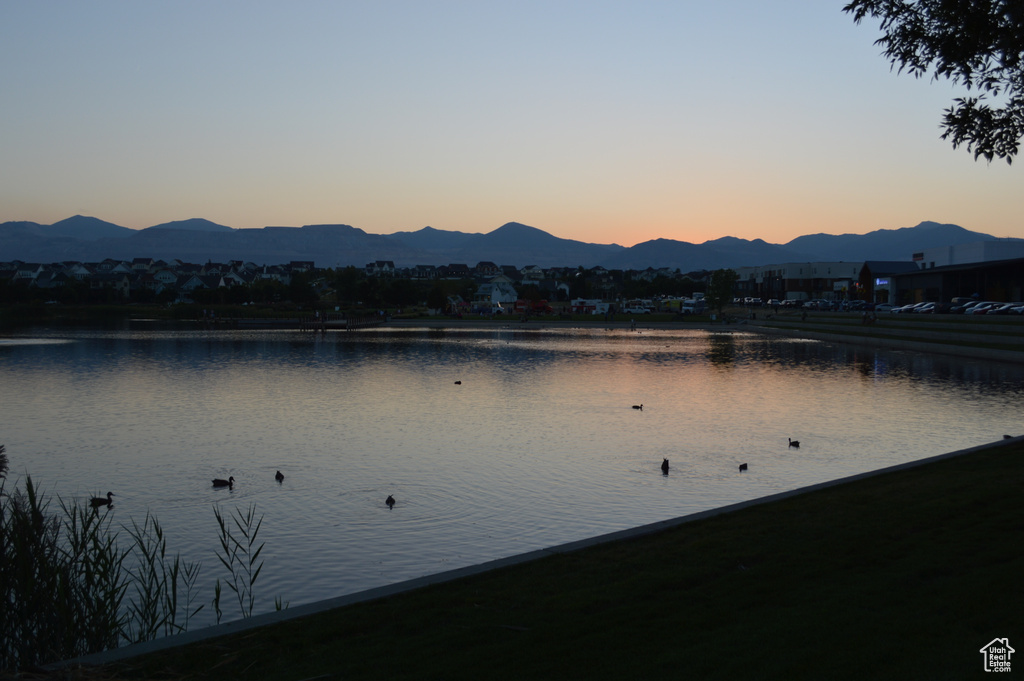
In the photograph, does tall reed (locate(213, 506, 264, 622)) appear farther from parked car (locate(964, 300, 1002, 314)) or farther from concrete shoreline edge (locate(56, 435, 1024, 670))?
parked car (locate(964, 300, 1002, 314))

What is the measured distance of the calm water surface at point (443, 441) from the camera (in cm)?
1473

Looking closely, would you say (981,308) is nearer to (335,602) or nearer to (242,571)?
(242,571)

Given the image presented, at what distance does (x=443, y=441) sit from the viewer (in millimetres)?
24078

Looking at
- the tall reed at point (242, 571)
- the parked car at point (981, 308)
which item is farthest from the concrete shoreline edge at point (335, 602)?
the parked car at point (981, 308)

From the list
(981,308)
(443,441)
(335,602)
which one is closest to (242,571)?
(335,602)

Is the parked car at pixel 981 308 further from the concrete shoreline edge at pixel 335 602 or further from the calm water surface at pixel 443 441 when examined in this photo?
the concrete shoreline edge at pixel 335 602

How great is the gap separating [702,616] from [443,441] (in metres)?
16.7

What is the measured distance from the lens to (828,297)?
18250 centimetres

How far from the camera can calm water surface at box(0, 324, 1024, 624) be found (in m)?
14.7

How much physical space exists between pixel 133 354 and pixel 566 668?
5799 centimetres

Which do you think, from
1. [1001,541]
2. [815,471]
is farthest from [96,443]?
[1001,541]

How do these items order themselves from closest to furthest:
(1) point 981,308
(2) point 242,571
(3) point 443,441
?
(2) point 242,571
(3) point 443,441
(1) point 981,308

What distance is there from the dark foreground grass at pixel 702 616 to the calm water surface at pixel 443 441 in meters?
3.59

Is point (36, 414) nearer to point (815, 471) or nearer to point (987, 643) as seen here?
point (815, 471)
